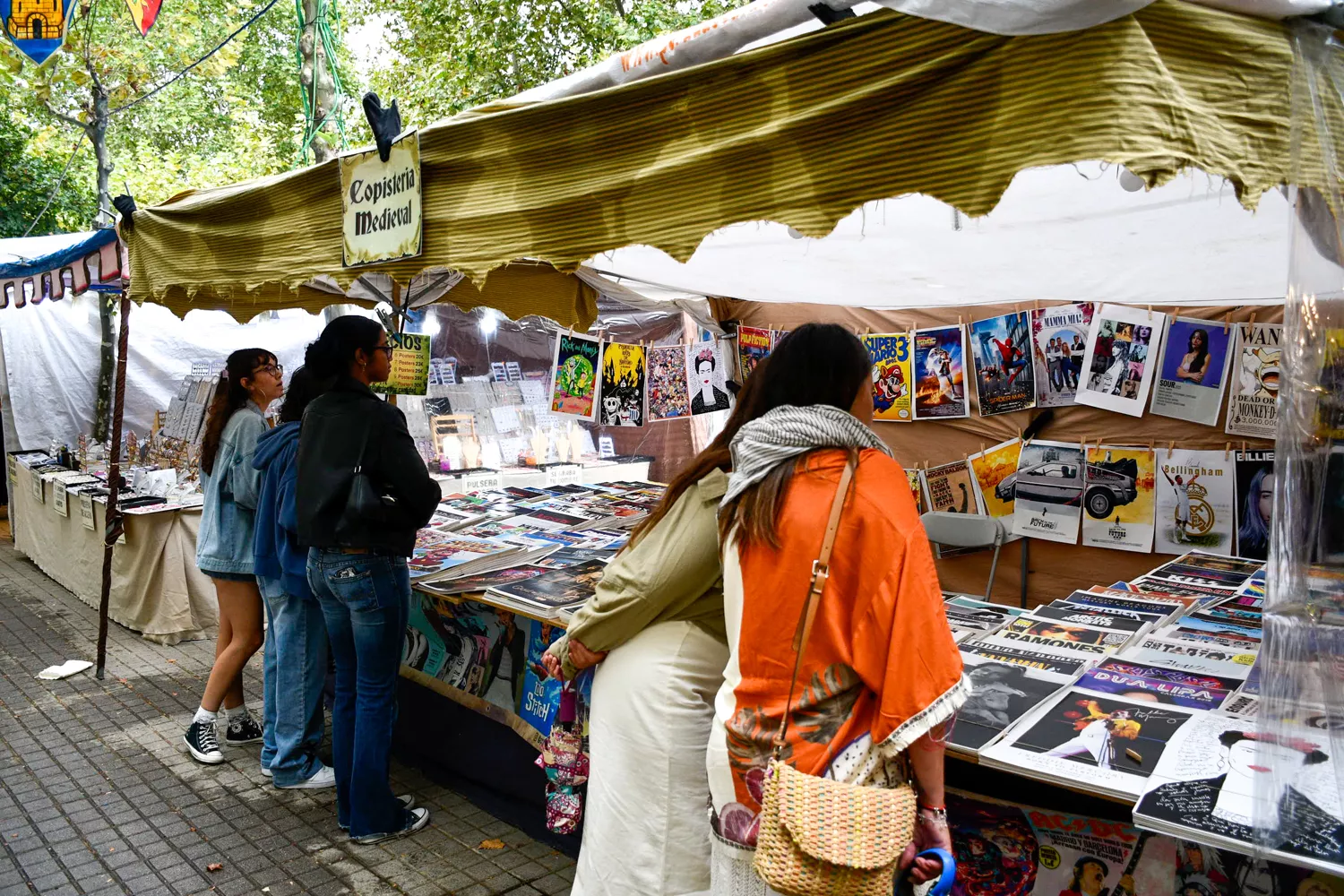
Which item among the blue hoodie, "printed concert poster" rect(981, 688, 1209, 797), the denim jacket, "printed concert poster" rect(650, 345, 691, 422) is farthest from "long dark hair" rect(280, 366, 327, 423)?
"printed concert poster" rect(981, 688, 1209, 797)

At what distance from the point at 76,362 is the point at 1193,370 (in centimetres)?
1084

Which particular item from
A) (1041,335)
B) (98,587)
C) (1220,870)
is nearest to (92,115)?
(98,587)

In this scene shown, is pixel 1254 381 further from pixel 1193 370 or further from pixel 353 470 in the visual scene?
pixel 353 470

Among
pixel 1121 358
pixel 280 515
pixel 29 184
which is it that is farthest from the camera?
pixel 29 184

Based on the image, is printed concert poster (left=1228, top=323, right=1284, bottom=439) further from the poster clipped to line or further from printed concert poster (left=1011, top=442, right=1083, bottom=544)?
the poster clipped to line

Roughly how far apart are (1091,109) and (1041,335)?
3.60 m

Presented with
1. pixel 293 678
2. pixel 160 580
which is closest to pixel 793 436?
pixel 293 678

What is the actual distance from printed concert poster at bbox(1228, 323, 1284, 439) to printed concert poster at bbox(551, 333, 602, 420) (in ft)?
10.0

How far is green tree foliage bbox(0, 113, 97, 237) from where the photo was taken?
12719 mm

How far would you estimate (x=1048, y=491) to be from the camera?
470cm

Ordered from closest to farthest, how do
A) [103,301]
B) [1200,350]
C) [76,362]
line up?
[1200,350]
[103,301]
[76,362]

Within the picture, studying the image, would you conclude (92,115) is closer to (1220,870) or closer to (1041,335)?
(1041,335)

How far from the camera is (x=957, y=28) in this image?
143 cm

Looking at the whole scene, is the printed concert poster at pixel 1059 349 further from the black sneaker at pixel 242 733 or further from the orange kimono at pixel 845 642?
the black sneaker at pixel 242 733
